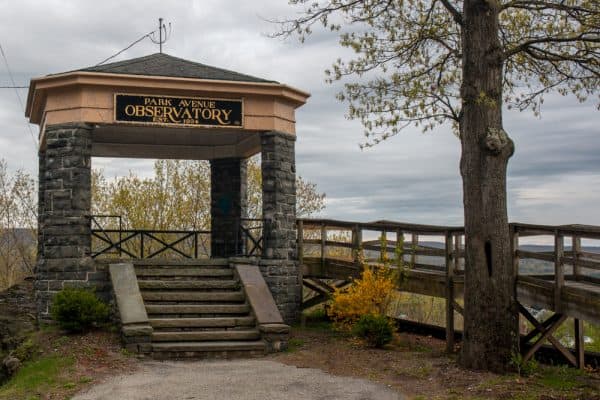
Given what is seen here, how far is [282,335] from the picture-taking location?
13.9 meters

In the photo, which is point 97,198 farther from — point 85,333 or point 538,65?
point 538,65

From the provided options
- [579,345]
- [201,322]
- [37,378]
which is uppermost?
[201,322]

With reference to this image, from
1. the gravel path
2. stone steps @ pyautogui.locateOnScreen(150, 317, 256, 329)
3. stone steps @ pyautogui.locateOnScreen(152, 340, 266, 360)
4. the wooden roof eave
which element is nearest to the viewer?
the gravel path

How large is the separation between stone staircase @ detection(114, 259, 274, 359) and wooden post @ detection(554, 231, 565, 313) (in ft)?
17.5

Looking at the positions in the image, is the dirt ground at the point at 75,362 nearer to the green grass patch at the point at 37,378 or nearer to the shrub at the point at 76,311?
the green grass patch at the point at 37,378

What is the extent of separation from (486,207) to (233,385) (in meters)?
4.77

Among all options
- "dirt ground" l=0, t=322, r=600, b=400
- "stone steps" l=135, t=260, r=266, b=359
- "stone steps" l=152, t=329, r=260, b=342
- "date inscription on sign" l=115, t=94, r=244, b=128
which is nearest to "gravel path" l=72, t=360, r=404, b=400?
"dirt ground" l=0, t=322, r=600, b=400

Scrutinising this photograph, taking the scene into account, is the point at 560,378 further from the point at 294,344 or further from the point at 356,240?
the point at 356,240

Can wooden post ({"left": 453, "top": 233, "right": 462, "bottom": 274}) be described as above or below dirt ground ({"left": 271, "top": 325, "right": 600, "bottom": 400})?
above

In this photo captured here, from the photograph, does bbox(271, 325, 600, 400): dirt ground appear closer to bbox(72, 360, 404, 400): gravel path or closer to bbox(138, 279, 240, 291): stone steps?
bbox(72, 360, 404, 400): gravel path

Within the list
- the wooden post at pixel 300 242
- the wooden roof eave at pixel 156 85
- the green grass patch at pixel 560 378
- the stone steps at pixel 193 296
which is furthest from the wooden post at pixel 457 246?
the wooden roof eave at pixel 156 85

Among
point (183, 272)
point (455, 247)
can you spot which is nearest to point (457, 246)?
point (455, 247)

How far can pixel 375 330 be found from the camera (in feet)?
44.9

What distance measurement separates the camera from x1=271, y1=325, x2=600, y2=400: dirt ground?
9.98m
